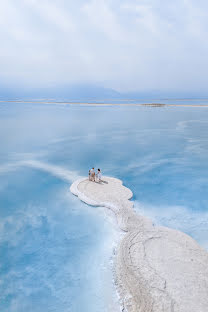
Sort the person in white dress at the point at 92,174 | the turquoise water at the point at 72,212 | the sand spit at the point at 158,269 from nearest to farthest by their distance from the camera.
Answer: the sand spit at the point at 158,269 < the turquoise water at the point at 72,212 < the person in white dress at the point at 92,174

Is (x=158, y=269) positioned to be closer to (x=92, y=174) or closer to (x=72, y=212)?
(x=72, y=212)

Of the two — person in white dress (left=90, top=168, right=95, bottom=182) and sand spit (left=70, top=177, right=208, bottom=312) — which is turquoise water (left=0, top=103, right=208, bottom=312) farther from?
person in white dress (left=90, top=168, right=95, bottom=182)

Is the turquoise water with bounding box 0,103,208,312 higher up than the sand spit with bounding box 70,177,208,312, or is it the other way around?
the sand spit with bounding box 70,177,208,312

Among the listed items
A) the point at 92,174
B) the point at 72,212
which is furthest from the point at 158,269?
the point at 92,174

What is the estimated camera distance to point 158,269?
11.5 meters

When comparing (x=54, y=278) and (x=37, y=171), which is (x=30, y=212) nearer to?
(x=54, y=278)

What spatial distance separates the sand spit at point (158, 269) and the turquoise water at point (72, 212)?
2.81ft

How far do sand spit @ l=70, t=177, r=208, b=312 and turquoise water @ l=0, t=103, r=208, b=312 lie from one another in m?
0.86

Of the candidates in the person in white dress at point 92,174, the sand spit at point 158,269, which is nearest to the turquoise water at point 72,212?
the sand spit at point 158,269

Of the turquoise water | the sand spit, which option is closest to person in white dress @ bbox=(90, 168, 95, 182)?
the turquoise water

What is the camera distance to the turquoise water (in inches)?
444

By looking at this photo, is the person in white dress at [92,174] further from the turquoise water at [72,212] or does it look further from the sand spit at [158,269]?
the sand spit at [158,269]

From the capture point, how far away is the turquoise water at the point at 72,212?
11273mm

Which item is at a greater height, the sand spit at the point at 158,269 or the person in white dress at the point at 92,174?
the person in white dress at the point at 92,174
